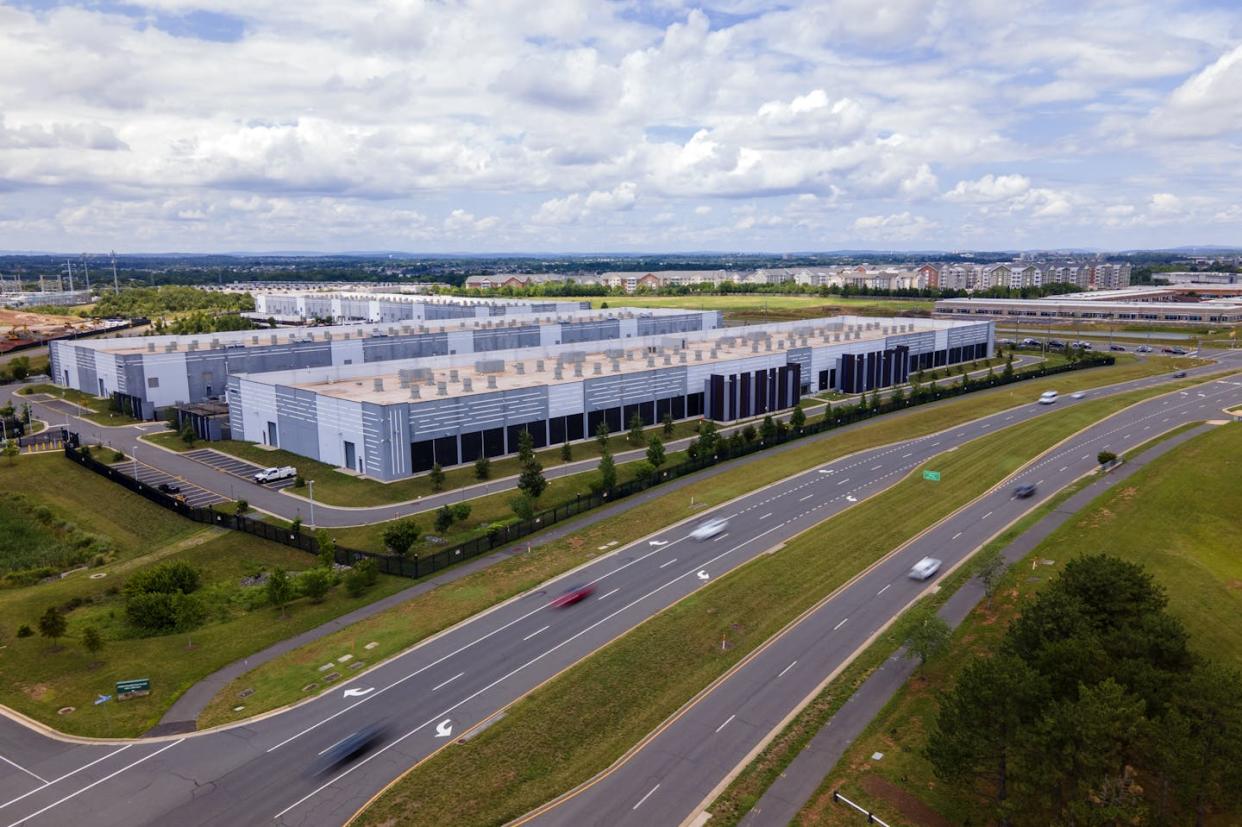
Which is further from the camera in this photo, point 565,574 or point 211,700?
point 565,574

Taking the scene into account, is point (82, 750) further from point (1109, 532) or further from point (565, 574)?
point (1109, 532)

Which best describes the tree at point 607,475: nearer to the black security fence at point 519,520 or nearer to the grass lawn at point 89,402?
the black security fence at point 519,520

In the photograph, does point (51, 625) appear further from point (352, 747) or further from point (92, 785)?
point (352, 747)

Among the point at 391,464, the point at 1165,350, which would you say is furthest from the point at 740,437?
the point at 1165,350

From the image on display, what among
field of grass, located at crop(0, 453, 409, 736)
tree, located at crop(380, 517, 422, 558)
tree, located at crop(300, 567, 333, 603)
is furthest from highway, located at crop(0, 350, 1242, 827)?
tree, located at crop(380, 517, 422, 558)

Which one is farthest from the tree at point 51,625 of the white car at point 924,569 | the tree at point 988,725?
the white car at point 924,569

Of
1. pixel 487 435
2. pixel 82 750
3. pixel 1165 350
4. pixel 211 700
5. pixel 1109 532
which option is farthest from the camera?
pixel 1165 350

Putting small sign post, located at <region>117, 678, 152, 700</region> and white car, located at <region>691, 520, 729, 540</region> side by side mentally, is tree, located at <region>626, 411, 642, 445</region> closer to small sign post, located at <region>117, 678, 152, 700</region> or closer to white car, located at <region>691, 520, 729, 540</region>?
white car, located at <region>691, 520, 729, 540</region>
